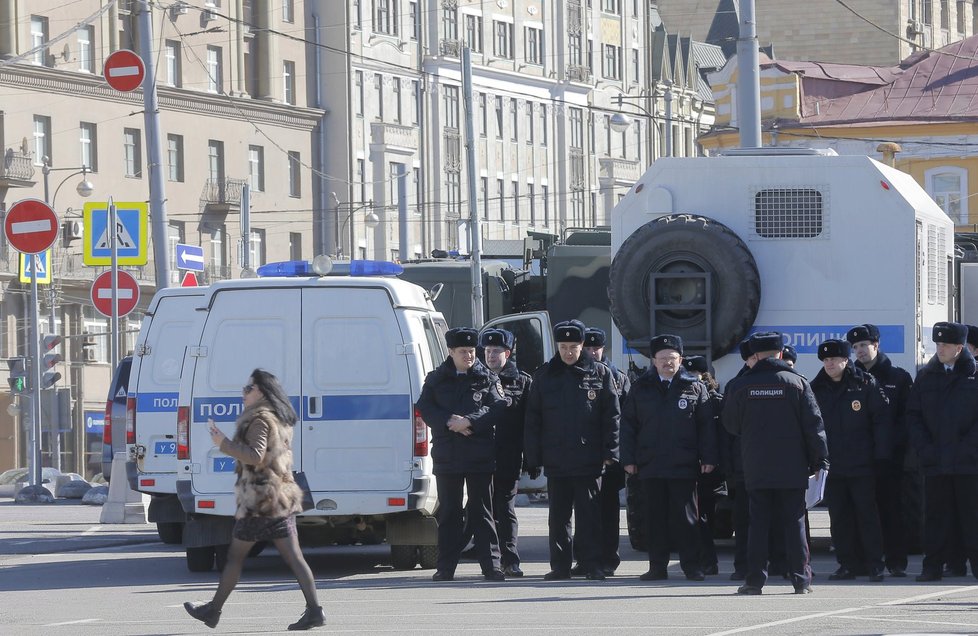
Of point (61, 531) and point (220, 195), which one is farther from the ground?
point (220, 195)

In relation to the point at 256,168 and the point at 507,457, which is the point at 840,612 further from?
the point at 256,168

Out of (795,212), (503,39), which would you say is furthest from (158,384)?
(503,39)

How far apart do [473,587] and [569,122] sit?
240 feet

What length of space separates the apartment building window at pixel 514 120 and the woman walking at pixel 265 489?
7142 cm

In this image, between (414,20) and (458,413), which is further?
(414,20)

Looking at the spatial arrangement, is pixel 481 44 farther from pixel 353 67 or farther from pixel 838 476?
pixel 838 476

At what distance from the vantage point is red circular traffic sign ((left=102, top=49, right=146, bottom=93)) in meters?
25.2

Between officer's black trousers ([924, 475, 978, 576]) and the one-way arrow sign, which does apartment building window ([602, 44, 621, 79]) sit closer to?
the one-way arrow sign

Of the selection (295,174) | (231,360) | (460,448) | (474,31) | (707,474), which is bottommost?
(707,474)

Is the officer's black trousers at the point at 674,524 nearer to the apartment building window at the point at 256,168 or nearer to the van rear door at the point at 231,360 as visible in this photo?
the van rear door at the point at 231,360

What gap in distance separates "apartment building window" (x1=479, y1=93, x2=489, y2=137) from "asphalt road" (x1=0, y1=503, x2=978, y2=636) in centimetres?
6355

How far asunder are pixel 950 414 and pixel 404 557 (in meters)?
4.37

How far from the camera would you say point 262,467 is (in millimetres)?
12117

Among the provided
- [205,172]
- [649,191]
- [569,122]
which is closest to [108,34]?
[205,172]
